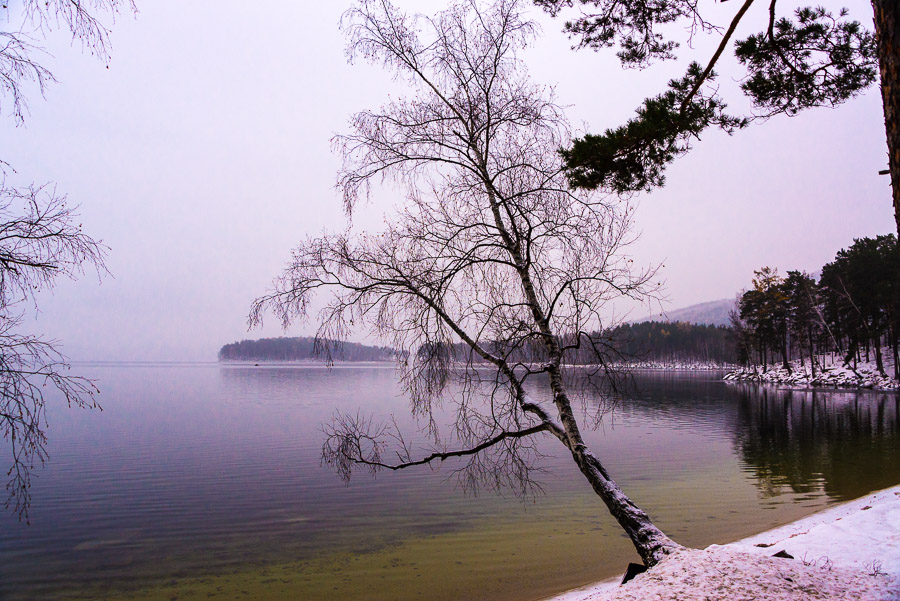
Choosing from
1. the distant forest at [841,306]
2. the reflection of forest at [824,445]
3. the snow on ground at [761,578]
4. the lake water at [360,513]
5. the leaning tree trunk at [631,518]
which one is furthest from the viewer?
the distant forest at [841,306]

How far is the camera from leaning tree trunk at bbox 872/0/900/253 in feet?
13.9

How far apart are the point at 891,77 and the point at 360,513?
508 inches

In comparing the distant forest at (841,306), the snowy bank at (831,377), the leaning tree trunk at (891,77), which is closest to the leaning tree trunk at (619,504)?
the leaning tree trunk at (891,77)

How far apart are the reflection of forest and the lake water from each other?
129mm

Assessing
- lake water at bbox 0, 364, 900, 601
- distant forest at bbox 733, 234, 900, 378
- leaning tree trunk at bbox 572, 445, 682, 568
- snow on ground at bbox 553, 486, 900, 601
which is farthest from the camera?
distant forest at bbox 733, 234, 900, 378

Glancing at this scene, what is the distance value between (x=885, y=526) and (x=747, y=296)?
65.4 meters

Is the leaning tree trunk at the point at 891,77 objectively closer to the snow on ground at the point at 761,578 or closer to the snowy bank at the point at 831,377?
the snow on ground at the point at 761,578

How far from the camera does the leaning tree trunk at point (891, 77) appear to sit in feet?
13.9

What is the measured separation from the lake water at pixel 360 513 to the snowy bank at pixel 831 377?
30.1 meters

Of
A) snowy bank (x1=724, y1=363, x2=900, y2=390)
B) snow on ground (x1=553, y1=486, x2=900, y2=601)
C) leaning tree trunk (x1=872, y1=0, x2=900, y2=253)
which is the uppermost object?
leaning tree trunk (x1=872, y1=0, x2=900, y2=253)

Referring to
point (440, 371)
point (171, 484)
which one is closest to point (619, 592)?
point (440, 371)

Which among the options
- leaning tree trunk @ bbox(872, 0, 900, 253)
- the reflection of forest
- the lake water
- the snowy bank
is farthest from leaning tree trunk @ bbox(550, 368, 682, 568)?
the snowy bank

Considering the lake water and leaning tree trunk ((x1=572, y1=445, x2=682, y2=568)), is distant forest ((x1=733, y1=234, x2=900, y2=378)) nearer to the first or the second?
the lake water

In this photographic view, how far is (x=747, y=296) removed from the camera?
65.2 metres
